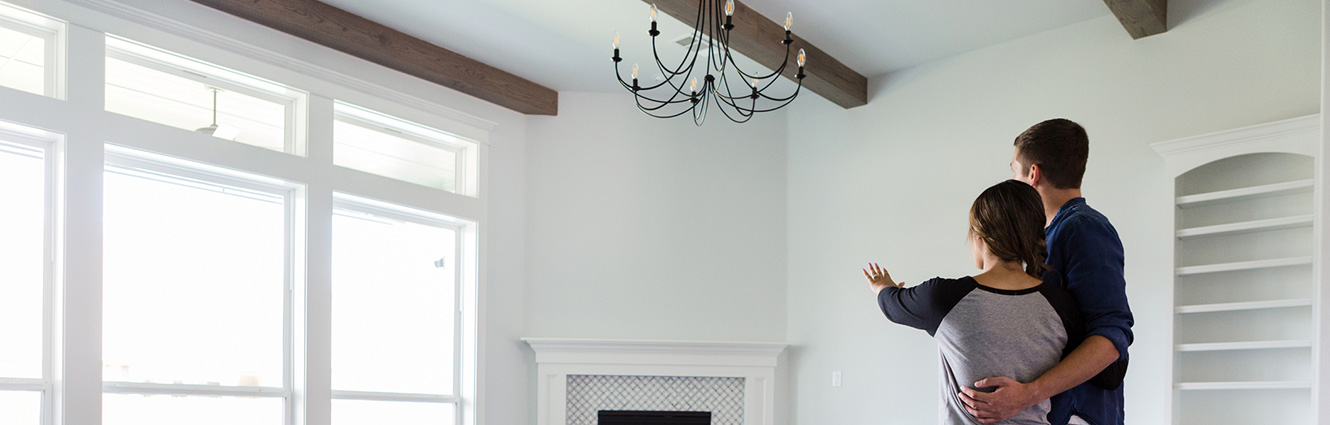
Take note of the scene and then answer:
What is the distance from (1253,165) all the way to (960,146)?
1.47 m

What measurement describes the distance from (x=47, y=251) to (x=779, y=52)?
10.7 ft

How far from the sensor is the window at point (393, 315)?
491 centimetres

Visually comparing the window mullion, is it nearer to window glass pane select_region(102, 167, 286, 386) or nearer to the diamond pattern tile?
window glass pane select_region(102, 167, 286, 386)

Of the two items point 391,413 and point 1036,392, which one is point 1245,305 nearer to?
point 1036,392

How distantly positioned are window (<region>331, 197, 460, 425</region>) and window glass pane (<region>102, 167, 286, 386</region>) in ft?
1.32

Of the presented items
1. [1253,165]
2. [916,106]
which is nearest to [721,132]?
[916,106]

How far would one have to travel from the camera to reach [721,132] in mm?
6262

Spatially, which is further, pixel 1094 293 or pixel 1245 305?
pixel 1245 305

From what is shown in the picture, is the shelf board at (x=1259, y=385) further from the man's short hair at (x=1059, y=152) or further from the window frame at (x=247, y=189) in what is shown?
the window frame at (x=247, y=189)

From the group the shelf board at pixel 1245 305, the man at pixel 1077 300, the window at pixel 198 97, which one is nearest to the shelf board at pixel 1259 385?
the shelf board at pixel 1245 305

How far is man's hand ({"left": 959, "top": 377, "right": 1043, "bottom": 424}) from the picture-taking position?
1661mm

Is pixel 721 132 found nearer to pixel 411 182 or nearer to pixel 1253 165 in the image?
pixel 411 182

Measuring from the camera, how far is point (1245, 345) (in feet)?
12.9

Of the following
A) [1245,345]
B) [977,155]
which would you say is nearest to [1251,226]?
[1245,345]
